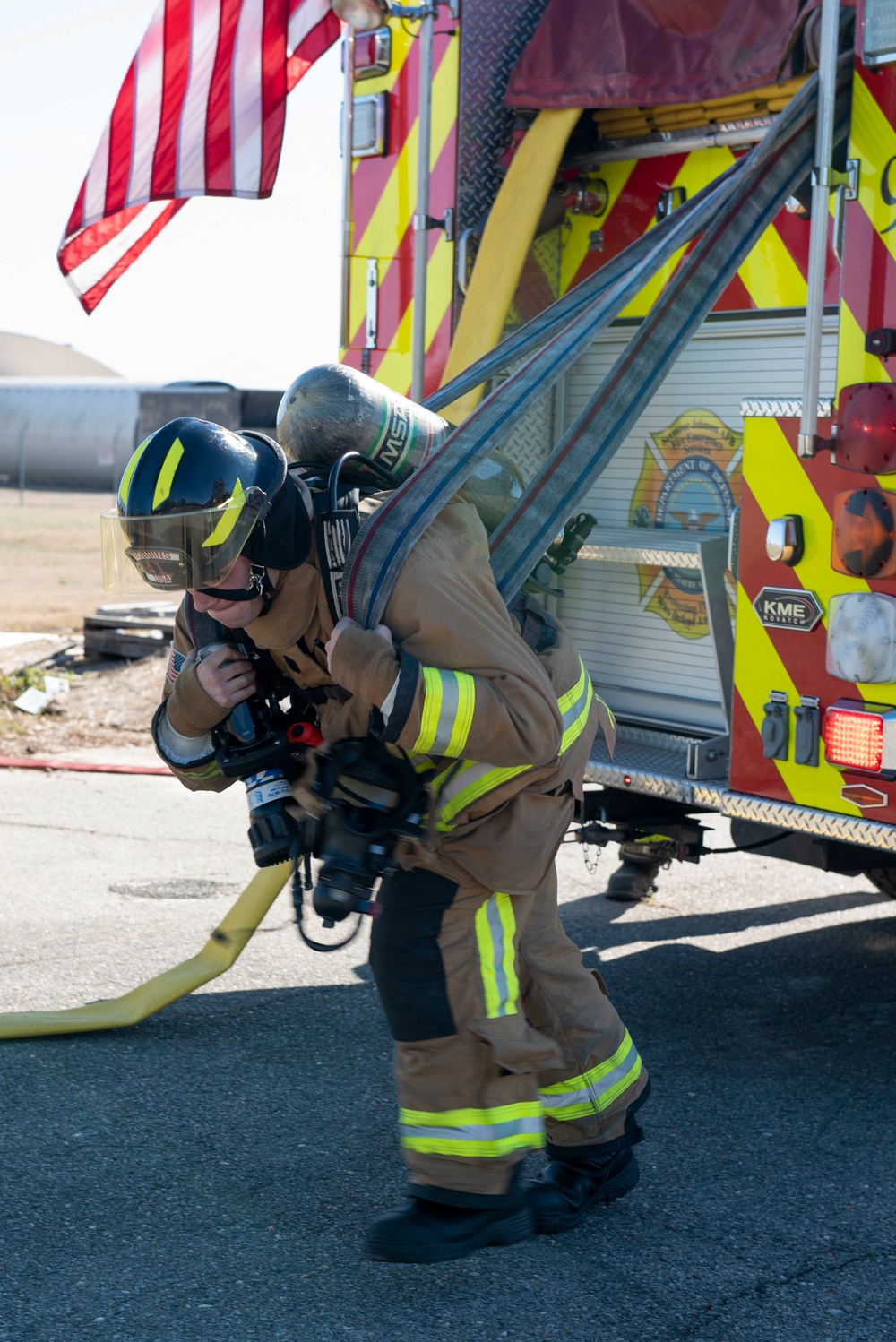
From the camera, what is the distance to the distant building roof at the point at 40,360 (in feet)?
167

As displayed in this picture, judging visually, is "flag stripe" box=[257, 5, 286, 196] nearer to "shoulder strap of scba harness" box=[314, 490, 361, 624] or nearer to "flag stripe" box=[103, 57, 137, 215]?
"flag stripe" box=[103, 57, 137, 215]

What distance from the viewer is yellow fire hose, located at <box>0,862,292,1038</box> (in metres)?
3.76

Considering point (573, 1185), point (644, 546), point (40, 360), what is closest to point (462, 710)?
point (573, 1185)

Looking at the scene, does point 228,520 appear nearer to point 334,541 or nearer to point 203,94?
point 334,541

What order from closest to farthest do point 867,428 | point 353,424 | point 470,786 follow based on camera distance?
point 470,786 < point 353,424 < point 867,428

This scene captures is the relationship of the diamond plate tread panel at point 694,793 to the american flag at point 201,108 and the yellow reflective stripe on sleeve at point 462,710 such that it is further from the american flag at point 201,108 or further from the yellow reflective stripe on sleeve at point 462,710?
the american flag at point 201,108

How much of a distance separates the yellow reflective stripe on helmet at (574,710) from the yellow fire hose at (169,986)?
120 cm

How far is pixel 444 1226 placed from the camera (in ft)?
8.33

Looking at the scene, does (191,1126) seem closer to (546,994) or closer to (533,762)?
(546,994)

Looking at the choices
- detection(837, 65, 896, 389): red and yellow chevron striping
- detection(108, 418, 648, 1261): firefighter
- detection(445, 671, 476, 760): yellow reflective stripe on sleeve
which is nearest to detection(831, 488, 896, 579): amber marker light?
detection(837, 65, 896, 389): red and yellow chevron striping

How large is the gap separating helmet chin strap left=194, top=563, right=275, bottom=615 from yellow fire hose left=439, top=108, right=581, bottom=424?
1.92 m

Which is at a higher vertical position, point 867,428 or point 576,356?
point 576,356

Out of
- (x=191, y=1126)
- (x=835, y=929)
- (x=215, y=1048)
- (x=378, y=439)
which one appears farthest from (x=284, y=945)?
(x=378, y=439)

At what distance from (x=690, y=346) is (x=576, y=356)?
1485 millimetres
